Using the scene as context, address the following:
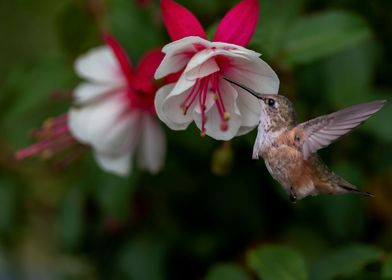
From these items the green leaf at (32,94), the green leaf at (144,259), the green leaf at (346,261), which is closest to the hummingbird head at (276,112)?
the green leaf at (346,261)

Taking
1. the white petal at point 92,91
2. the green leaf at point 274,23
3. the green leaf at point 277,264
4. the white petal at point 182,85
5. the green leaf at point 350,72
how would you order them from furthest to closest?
the green leaf at point 350,72 → the white petal at point 92,91 → the green leaf at point 274,23 → the green leaf at point 277,264 → the white petal at point 182,85

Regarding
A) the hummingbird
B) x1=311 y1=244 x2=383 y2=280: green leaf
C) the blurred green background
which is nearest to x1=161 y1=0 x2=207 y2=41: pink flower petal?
the hummingbird

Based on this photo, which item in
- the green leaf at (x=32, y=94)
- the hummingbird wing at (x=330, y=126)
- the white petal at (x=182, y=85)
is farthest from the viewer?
the green leaf at (x=32, y=94)

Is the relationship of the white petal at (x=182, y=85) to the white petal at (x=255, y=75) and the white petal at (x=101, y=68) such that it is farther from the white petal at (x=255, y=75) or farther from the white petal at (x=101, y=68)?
the white petal at (x=101, y=68)

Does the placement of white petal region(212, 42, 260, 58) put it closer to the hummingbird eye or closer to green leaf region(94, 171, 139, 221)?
the hummingbird eye

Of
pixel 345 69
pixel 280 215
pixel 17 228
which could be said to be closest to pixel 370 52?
pixel 345 69

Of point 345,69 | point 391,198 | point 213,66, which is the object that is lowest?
point 391,198

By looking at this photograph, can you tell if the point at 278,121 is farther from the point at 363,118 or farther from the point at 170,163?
the point at 170,163

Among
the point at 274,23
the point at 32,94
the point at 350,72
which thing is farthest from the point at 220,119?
the point at 32,94

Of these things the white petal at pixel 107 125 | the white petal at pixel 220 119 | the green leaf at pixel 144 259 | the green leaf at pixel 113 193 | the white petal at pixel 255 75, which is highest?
the white petal at pixel 255 75
